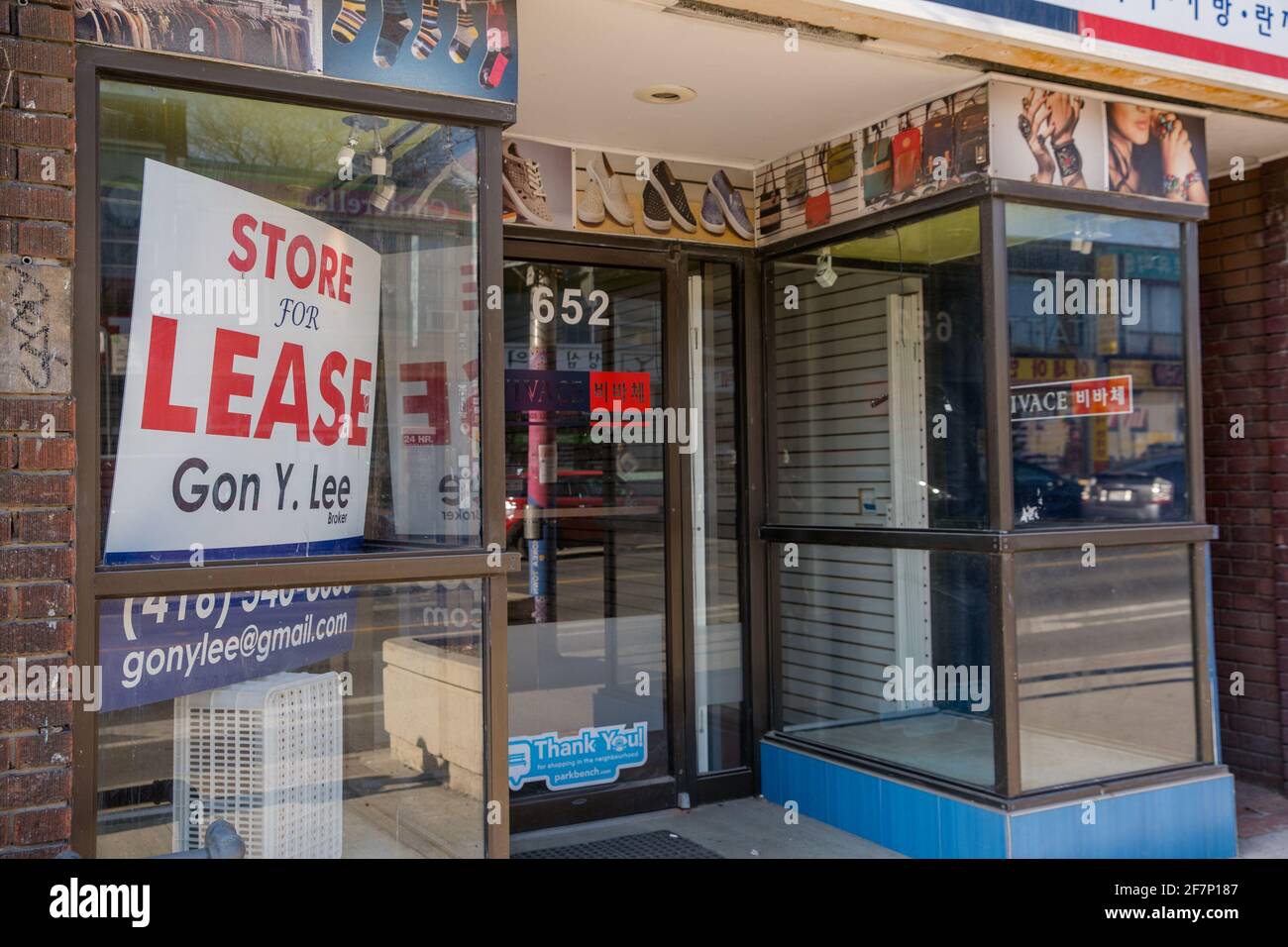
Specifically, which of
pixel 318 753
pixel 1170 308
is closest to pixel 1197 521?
pixel 1170 308

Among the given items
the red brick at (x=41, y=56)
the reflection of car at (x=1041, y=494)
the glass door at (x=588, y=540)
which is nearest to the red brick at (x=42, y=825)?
the red brick at (x=41, y=56)

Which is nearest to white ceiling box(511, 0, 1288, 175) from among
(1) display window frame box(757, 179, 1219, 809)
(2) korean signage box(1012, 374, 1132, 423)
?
(1) display window frame box(757, 179, 1219, 809)

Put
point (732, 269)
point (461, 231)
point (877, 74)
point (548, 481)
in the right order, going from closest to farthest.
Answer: point (461, 231) < point (877, 74) < point (548, 481) < point (732, 269)

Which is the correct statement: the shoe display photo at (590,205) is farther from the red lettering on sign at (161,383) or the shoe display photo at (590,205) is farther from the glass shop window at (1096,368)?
the red lettering on sign at (161,383)

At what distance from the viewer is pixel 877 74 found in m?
4.47

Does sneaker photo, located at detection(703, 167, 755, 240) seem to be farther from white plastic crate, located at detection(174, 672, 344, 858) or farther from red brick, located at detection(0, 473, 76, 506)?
red brick, located at detection(0, 473, 76, 506)

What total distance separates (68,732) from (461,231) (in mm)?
1881

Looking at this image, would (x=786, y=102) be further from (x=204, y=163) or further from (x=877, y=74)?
(x=204, y=163)

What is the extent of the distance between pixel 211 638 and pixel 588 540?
2.49 meters

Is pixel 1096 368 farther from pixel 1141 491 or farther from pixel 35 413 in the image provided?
pixel 35 413

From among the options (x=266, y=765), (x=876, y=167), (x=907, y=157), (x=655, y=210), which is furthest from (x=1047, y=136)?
Answer: (x=266, y=765)

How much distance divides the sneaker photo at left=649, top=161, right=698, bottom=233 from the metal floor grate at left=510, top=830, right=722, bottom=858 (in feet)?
9.47

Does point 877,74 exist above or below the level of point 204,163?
above

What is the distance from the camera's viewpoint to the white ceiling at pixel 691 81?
3.97 m
